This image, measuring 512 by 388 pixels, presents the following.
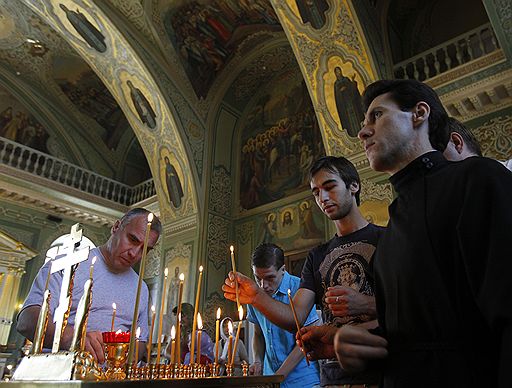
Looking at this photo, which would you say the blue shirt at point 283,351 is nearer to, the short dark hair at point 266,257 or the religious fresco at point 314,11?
the short dark hair at point 266,257

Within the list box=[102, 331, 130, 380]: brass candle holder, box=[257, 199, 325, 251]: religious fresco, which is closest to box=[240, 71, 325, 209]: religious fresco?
box=[257, 199, 325, 251]: religious fresco

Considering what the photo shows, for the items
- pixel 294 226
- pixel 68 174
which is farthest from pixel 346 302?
pixel 68 174

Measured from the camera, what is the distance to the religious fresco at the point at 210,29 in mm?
9672

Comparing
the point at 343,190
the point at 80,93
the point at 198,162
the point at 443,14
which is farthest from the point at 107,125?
the point at 343,190

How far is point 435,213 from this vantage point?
0.90 meters

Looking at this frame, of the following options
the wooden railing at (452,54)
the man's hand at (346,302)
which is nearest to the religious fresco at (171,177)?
the wooden railing at (452,54)

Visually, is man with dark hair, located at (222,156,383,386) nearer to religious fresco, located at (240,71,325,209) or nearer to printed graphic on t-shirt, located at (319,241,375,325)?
printed graphic on t-shirt, located at (319,241,375,325)

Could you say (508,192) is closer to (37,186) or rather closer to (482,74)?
(482,74)

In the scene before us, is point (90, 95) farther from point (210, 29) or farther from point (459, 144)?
point (459, 144)

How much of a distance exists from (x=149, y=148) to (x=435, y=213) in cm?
1037

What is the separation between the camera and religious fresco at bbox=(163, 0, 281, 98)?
9672 mm

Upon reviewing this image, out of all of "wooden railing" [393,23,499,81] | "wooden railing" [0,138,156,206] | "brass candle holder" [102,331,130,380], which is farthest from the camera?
"wooden railing" [0,138,156,206]

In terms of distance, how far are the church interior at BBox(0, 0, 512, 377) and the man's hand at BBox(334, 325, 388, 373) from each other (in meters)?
5.90

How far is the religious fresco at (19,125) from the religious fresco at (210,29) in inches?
216
